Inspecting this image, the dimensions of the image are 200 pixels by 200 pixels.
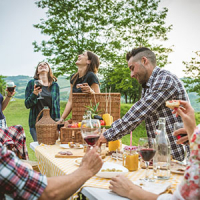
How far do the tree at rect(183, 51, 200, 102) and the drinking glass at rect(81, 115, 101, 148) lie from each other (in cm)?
1085

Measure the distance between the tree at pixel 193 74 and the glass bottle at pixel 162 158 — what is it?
10.7m

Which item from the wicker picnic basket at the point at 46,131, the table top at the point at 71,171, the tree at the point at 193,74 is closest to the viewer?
the table top at the point at 71,171

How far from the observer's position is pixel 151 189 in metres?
1.31

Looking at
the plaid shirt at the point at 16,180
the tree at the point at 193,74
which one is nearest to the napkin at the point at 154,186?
the plaid shirt at the point at 16,180

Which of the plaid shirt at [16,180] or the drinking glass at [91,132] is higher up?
the drinking glass at [91,132]

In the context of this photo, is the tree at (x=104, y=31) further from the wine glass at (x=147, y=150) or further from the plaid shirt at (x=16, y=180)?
the plaid shirt at (x=16, y=180)

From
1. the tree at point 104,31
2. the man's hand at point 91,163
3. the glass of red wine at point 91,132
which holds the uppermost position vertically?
→ the tree at point 104,31

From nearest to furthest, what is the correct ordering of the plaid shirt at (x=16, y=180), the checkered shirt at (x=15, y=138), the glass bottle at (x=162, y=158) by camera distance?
the plaid shirt at (x=16, y=180) → the glass bottle at (x=162, y=158) → the checkered shirt at (x=15, y=138)

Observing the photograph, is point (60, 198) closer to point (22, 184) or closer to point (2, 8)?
point (22, 184)

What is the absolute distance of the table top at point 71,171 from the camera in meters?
1.38

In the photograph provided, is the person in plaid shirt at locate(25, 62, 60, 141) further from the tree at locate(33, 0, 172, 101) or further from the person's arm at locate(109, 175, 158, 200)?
the tree at locate(33, 0, 172, 101)

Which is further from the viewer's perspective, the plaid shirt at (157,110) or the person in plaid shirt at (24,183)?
the plaid shirt at (157,110)

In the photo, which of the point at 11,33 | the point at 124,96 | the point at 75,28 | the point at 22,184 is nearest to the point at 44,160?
the point at 22,184

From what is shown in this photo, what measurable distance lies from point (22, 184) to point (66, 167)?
0.89 meters
